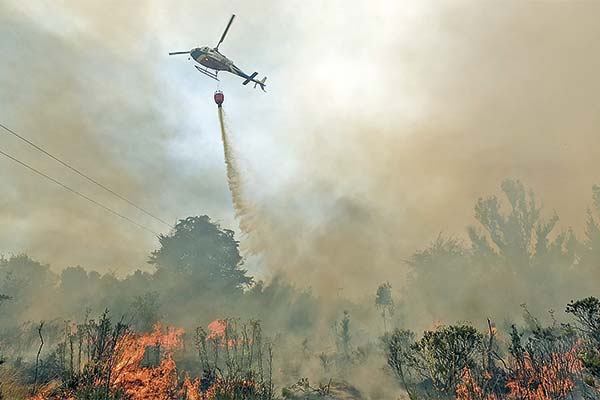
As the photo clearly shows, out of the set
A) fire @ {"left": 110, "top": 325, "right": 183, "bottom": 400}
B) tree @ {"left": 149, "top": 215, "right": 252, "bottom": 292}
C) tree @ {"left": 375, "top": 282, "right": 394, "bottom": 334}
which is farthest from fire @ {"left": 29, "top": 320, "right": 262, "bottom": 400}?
tree @ {"left": 375, "top": 282, "right": 394, "bottom": 334}

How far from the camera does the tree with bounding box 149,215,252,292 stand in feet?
213

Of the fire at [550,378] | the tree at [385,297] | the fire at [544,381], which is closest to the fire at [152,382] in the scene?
the fire at [544,381]

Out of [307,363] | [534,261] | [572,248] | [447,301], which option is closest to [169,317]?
[307,363]

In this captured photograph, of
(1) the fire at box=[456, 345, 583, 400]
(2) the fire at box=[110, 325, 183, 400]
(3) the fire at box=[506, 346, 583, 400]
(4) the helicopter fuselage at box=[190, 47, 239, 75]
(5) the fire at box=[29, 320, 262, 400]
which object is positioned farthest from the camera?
(4) the helicopter fuselage at box=[190, 47, 239, 75]

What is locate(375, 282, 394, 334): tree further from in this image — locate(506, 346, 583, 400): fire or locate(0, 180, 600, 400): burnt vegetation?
locate(506, 346, 583, 400): fire

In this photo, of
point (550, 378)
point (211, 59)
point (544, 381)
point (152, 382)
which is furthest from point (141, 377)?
point (211, 59)

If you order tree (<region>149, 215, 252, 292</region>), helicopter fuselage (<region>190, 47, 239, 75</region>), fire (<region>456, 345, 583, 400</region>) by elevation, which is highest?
helicopter fuselage (<region>190, 47, 239, 75</region>)

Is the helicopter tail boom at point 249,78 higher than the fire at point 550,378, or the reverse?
the helicopter tail boom at point 249,78

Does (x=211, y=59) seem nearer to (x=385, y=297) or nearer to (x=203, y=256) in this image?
(x=203, y=256)

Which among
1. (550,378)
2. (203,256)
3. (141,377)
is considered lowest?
(550,378)

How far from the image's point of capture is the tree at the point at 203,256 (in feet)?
213

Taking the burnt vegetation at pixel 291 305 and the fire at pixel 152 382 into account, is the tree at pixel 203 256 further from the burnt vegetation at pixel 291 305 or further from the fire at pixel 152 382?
the fire at pixel 152 382

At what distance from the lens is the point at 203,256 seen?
66.9m

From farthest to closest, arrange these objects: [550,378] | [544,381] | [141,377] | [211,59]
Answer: [211,59]
[141,377]
[544,381]
[550,378]
